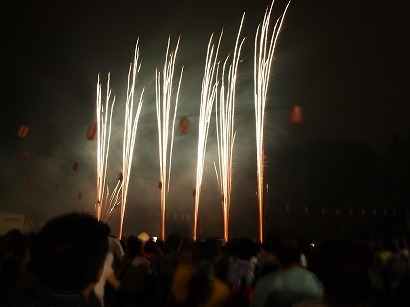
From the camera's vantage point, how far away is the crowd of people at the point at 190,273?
182 centimetres

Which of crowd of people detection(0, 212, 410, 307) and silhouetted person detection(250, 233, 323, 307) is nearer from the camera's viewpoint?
crowd of people detection(0, 212, 410, 307)

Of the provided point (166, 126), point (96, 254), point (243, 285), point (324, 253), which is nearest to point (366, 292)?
point (324, 253)

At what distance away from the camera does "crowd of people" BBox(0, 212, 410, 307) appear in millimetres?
1824

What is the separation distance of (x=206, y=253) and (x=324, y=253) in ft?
6.17

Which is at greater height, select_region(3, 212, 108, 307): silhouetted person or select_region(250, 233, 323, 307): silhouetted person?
select_region(3, 212, 108, 307): silhouetted person

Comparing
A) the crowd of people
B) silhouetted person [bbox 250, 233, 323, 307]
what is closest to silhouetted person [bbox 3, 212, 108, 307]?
the crowd of people

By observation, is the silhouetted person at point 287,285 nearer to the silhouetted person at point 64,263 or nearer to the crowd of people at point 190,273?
the crowd of people at point 190,273

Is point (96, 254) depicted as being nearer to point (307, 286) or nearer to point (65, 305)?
point (65, 305)

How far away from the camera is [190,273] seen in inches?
151

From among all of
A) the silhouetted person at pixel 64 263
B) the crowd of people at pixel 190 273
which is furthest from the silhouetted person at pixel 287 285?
the silhouetted person at pixel 64 263

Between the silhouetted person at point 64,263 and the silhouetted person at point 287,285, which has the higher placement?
the silhouetted person at point 64,263

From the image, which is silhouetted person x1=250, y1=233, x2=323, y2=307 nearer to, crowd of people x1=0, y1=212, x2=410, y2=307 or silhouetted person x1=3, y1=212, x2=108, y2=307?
crowd of people x1=0, y1=212, x2=410, y2=307

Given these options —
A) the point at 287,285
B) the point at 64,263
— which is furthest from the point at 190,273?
the point at 64,263

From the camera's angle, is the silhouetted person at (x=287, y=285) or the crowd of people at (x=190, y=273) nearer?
the crowd of people at (x=190, y=273)
